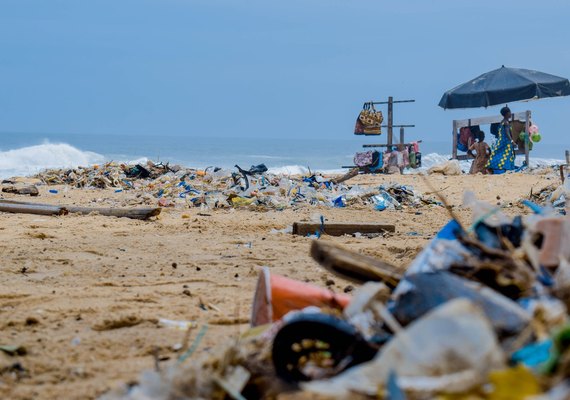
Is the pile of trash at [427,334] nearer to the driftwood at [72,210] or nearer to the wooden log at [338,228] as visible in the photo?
the wooden log at [338,228]

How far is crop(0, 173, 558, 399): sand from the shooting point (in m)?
3.30

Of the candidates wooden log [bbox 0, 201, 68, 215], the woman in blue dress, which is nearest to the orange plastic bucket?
wooden log [bbox 0, 201, 68, 215]

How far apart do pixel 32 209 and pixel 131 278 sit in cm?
447

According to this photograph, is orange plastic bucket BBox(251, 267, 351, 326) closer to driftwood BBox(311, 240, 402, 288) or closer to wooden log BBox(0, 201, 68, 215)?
driftwood BBox(311, 240, 402, 288)

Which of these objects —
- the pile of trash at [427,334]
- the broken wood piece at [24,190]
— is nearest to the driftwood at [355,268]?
the pile of trash at [427,334]

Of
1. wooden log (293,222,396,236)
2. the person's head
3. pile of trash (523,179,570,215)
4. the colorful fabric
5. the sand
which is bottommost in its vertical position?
the sand

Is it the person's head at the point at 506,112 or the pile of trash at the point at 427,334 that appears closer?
the pile of trash at the point at 427,334

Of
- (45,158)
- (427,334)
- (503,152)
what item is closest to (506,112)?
(503,152)

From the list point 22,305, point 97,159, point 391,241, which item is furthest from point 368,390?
point 97,159

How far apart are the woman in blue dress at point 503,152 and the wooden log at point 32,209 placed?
10.0m

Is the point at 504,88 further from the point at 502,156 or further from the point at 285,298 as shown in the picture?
the point at 285,298

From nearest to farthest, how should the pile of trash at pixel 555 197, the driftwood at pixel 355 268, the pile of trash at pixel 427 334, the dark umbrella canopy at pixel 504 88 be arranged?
the pile of trash at pixel 427 334 → the driftwood at pixel 355 268 → the pile of trash at pixel 555 197 → the dark umbrella canopy at pixel 504 88

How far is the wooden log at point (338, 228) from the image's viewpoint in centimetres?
742

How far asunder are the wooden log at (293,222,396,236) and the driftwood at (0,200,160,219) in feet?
7.03
